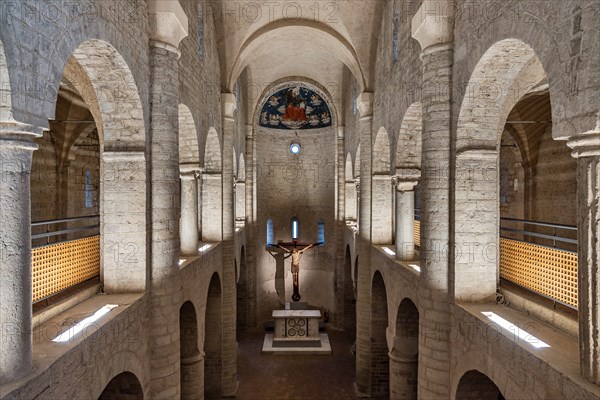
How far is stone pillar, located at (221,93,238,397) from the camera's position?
13.2m

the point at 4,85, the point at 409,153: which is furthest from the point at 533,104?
the point at 4,85

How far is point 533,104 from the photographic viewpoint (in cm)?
1235

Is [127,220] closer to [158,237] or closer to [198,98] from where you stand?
[158,237]

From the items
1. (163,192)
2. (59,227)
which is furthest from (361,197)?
(59,227)

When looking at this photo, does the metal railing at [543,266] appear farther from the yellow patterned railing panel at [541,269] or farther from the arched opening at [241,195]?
the arched opening at [241,195]

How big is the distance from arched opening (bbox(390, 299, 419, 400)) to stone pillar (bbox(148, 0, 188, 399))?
4.76m

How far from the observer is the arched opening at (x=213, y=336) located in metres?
12.5

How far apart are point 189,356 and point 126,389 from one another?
3019 mm

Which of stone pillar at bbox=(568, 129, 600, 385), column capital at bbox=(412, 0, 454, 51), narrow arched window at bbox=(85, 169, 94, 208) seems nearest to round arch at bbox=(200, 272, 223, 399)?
narrow arched window at bbox=(85, 169, 94, 208)

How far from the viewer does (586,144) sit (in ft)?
12.1

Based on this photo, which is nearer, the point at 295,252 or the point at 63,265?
the point at 63,265

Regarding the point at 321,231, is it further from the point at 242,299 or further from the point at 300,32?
the point at 300,32

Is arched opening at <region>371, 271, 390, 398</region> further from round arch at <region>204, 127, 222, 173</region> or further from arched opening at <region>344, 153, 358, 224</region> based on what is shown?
arched opening at <region>344, 153, 358, 224</region>

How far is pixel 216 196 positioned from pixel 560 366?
9904mm
